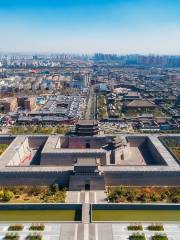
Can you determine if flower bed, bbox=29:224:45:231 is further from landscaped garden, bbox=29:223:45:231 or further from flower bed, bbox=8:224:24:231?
flower bed, bbox=8:224:24:231

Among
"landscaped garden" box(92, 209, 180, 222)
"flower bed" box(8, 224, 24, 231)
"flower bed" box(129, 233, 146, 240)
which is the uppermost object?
"flower bed" box(129, 233, 146, 240)

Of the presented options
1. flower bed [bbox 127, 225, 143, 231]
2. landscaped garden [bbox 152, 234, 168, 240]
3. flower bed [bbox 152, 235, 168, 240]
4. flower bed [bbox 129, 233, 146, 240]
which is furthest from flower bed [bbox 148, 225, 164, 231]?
flower bed [bbox 129, 233, 146, 240]

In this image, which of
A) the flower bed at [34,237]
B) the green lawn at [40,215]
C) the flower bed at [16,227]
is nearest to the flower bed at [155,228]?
the green lawn at [40,215]

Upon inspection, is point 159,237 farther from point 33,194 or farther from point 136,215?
point 33,194

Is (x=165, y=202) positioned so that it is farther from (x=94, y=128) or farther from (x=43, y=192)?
(x=94, y=128)

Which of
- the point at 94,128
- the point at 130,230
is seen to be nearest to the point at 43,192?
the point at 130,230

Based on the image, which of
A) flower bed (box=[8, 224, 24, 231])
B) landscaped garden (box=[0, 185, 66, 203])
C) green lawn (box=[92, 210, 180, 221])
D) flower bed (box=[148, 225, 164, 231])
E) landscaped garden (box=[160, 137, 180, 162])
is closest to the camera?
flower bed (box=[148, 225, 164, 231])

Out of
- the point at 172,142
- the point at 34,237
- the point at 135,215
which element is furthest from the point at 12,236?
the point at 172,142

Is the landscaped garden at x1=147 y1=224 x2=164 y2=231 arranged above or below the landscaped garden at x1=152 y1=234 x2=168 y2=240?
below
